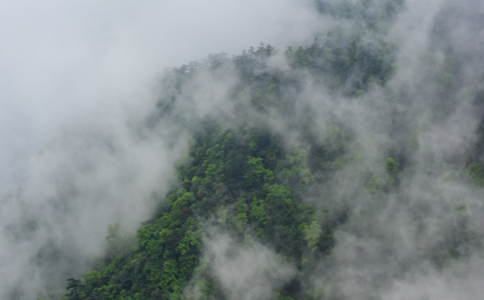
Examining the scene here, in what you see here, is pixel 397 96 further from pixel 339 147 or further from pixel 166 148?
pixel 166 148

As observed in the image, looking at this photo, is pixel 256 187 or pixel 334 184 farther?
pixel 256 187

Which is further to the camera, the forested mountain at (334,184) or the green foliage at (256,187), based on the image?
the green foliage at (256,187)

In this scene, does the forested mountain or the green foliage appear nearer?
the forested mountain

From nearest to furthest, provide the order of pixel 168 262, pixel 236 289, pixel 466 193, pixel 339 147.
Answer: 1. pixel 466 193
2. pixel 236 289
3. pixel 168 262
4. pixel 339 147

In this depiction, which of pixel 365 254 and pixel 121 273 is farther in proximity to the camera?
pixel 121 273

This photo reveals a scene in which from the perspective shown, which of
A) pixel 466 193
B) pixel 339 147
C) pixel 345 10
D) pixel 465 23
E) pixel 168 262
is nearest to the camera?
pixel 466 193

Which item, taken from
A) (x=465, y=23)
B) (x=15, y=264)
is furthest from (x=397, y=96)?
(x=15, y=264)

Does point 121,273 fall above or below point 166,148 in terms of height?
below

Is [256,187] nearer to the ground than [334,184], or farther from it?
farther from it
